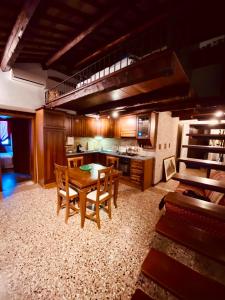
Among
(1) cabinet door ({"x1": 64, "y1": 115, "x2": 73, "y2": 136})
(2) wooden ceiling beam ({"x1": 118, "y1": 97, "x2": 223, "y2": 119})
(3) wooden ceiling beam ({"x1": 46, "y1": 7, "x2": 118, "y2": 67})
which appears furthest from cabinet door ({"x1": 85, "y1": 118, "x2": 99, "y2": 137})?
(3) wooden ceiling beam ({"x1": 46, "y1": 7, "x2": 118, "y2": 67})

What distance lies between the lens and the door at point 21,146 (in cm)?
496

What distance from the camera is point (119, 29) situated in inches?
110

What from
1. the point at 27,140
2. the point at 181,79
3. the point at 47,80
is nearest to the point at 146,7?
the point at 181,79

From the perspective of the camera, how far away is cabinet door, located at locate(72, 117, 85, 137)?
5.02m

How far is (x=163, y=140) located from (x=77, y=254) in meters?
4.07

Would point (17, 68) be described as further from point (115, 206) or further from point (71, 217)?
point (115, 206)

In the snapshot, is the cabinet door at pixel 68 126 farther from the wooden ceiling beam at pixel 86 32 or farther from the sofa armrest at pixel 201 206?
the sofa armrest at pixel 201 206

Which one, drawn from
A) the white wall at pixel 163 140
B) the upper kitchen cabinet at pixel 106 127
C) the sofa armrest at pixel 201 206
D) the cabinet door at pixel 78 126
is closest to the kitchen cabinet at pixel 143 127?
the white wall at pixel 163 140

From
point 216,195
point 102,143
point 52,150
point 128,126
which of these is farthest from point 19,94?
point 216,195

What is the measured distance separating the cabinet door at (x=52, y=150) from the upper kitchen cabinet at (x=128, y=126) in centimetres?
206

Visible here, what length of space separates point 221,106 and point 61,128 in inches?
160

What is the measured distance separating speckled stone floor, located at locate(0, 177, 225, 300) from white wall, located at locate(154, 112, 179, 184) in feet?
6.25

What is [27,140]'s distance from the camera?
16.1ft

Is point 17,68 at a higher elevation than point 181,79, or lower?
higher
